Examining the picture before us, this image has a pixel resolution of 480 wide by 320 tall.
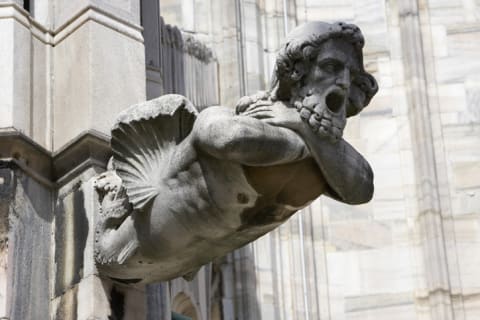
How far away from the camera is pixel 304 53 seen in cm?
415

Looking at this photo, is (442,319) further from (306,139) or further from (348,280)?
(306,139)

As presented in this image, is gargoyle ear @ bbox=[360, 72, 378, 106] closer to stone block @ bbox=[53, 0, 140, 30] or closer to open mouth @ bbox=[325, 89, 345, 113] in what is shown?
open mouth @ bbox=[325, 89, 345, 113]

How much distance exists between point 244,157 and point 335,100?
35 cm

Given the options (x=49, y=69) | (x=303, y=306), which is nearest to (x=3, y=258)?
(x=49, y=69)

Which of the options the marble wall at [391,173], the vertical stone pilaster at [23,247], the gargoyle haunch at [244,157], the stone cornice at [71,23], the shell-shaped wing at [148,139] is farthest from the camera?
the marble wall at [391,173]

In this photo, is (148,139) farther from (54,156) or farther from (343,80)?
(343,80)

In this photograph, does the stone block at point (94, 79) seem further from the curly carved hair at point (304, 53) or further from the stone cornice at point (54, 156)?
the curly carved hair at point (304, 53)

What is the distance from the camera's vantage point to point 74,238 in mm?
4562

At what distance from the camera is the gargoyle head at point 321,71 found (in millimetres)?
4152

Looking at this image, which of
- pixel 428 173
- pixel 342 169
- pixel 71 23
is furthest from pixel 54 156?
pixel 428 173

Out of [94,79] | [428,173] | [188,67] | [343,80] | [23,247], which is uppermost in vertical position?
[188,67]

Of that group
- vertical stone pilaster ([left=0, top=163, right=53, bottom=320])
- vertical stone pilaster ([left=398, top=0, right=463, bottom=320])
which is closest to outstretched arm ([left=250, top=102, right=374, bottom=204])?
vertical stone pilaster ([left=0, top=163, right=53, bottom=320])

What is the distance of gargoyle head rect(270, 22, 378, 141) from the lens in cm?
415

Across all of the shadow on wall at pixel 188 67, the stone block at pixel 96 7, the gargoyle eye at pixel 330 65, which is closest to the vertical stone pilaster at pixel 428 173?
the shadow on wall at pixel 188 67
